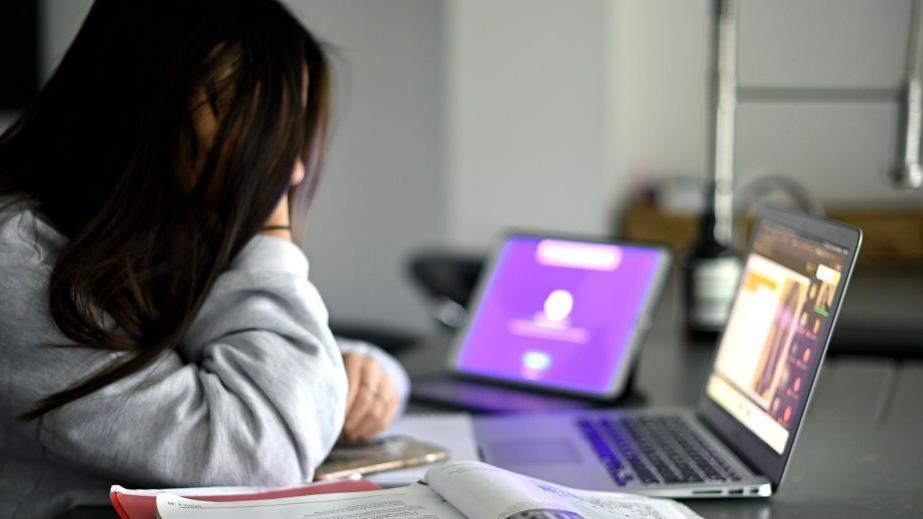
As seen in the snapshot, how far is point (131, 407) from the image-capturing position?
987 millimetres

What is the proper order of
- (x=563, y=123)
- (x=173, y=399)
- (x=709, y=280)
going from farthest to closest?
(x=563, y=123), (x=709, y=280), (x=173, y=399)

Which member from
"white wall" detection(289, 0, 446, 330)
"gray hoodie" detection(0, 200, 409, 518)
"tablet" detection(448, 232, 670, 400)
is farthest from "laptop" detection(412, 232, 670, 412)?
"white wall" detection(289, 0, 446, 330)

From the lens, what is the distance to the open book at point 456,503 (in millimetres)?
858

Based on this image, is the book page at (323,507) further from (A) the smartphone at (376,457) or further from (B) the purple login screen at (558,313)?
(B) the purple login screen at (558,313)

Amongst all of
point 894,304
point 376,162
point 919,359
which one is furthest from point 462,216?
point 919,359

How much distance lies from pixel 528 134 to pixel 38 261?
264 centimetres

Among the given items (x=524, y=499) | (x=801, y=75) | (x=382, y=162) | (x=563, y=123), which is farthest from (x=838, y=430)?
(x=382, y=162)

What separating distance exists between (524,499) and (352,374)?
1.50ft

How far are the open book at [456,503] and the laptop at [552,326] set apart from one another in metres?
0.48

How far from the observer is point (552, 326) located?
1.57 metres

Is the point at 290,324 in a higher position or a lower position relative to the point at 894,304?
higher

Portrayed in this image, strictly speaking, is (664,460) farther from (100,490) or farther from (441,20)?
(441,20)

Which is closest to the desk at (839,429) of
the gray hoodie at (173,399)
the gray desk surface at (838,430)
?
the gray desk surface at (838,430)

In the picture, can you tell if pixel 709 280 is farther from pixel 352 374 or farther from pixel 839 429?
pixel 352 374
